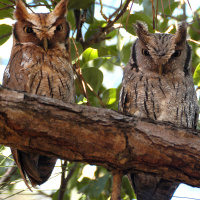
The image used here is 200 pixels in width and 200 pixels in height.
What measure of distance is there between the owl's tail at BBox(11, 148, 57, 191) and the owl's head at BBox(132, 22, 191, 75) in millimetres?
1092

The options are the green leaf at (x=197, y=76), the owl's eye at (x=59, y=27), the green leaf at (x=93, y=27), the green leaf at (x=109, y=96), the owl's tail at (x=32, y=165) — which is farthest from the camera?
the green leaf at (x=93, y=27)

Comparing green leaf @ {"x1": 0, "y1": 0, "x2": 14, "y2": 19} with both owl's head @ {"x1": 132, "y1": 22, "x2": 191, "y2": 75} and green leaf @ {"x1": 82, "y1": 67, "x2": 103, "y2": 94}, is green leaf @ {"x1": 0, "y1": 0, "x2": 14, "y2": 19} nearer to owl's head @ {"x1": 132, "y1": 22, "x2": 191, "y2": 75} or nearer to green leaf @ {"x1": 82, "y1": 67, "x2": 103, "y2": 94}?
green leaf @ {"x1": 82, "y1": 67, "x2": 103, "y2": 94}

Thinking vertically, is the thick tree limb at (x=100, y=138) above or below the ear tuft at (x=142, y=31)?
below

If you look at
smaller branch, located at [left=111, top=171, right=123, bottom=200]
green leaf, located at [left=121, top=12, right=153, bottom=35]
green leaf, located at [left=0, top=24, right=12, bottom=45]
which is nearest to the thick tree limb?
smaller branch, located at [left=111, top=171, right=123, bottom=200]

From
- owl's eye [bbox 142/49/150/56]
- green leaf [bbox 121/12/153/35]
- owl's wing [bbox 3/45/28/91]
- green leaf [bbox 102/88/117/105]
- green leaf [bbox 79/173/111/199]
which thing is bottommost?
green leaf [bbox 79/173/111/199]

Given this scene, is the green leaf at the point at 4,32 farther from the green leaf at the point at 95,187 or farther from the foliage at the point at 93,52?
the green leaf at the point at 95,187

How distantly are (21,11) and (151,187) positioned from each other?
1.75 m

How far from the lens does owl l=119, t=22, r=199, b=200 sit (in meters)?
2.50

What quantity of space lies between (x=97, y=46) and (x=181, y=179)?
1.55 meters

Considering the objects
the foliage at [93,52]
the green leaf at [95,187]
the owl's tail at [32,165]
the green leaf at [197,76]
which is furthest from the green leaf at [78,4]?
the green leaf at [95,187]

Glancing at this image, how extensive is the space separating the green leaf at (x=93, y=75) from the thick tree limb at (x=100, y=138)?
0.90m

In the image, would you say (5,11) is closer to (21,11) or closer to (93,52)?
(21,11)

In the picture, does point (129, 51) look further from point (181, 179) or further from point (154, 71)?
point (181, 179)

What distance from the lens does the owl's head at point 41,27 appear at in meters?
2.42
